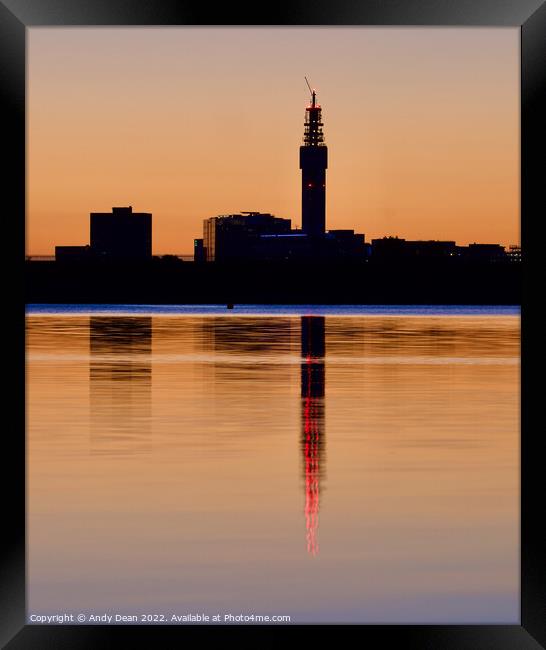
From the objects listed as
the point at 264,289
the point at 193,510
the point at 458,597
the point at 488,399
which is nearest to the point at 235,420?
the point at 488,399

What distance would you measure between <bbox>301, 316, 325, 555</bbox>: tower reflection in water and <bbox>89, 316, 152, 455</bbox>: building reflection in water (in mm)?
1971

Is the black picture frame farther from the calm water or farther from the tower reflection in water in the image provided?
the tower reflection in water

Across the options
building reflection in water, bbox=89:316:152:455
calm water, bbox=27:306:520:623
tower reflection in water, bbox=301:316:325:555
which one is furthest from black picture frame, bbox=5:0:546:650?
building reflection in water, bbox=89:316:152:455

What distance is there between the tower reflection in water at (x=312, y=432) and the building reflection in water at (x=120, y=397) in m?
1.97

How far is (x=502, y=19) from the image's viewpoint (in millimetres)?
Answer: 6941

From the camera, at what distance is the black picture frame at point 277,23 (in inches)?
255

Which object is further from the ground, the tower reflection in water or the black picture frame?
the black picture frame

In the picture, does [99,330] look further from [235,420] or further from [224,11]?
[224,11]

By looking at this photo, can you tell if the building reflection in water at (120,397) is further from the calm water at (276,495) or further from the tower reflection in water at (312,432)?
the tower reflection in water at (312,432)

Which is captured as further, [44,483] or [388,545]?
[44,483]

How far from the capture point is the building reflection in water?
1627 centimetres

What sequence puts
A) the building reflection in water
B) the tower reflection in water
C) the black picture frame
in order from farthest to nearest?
the building reflection in water, the tower reflection in water, the black picture frame

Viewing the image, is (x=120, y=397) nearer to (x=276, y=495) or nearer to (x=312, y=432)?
(x=312, y=432)

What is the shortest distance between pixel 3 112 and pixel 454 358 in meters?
27.1
